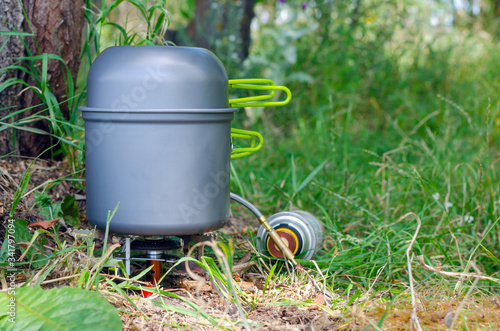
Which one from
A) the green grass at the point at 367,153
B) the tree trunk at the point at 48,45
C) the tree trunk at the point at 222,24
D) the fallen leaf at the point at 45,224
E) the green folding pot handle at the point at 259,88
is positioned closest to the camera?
the fallen leaf at the point at 45,224

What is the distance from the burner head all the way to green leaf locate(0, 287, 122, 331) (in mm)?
313

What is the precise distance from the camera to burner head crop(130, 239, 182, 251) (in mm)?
1465

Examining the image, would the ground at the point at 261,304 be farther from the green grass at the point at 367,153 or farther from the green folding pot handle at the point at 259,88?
the green folding pot handle at the point at 259,88

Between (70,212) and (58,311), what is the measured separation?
1.84 feet

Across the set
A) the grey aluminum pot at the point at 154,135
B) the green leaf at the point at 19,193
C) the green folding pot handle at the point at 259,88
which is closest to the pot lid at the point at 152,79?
the grey aluminum pot at the point at 154,135

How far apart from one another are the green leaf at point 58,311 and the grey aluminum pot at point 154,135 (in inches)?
9.7

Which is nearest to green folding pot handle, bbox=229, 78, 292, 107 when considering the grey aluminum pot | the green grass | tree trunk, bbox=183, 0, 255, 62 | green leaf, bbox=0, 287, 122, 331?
the grey aluminum pot

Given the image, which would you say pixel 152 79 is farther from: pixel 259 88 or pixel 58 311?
pixel 58 311

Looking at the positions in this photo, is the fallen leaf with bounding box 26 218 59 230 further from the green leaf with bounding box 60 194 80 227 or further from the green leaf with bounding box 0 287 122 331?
the green leaf with bounding box 0 287 122 331

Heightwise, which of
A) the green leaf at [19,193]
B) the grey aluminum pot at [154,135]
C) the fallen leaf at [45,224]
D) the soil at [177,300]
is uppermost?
the grey aluminum pot at [154,135]

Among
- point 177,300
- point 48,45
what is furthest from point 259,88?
point 48,45

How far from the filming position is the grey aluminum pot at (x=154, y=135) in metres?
1.31

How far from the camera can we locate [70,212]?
164 cm

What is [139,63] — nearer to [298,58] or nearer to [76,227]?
[76,227]
